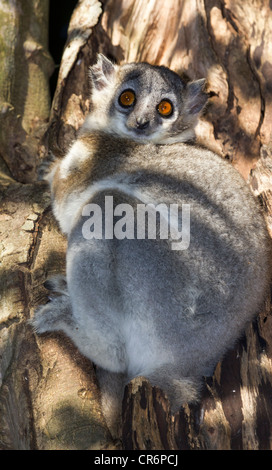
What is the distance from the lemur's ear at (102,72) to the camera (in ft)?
16.8

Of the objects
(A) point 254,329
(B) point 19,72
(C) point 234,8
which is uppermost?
(C) point 234,8

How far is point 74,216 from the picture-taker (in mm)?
4211

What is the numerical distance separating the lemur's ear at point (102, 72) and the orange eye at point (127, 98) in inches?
13.7

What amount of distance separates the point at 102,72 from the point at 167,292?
2601mm

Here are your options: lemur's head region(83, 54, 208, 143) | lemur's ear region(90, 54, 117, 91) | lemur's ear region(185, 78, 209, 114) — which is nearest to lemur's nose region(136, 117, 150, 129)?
lemur's head region(83, 54, 208, 143)

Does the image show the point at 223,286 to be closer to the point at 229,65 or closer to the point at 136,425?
the point at 136,425

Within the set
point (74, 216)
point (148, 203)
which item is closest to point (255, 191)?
point (148, 203)

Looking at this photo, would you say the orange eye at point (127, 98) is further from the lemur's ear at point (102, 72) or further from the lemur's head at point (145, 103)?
the lemur's ear at point (102, 72)

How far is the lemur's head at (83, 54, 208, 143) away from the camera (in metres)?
4.78

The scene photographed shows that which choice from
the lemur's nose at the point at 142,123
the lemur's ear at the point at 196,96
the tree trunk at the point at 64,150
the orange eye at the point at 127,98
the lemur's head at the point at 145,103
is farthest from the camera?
the lemur's ear at the point at 196,96

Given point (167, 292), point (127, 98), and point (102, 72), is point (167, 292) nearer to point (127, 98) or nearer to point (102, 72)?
point (127, 98)

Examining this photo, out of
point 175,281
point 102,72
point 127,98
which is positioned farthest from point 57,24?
point 175,281

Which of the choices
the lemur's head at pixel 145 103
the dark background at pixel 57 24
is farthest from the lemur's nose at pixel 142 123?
the dark background at pixel 57 24

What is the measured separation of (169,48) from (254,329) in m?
3.32
